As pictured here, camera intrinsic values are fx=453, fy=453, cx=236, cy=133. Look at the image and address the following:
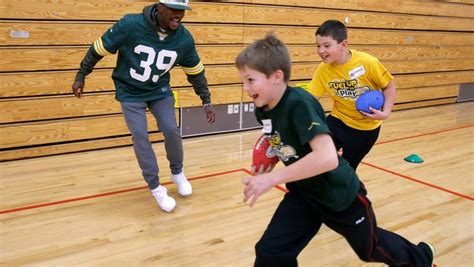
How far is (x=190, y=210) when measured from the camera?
10.0 ft

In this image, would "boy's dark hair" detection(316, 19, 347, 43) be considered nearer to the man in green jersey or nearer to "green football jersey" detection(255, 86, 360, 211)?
the man in green jersey

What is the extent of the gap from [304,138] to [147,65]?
5.69 feet

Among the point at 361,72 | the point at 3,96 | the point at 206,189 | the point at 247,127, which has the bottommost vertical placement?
the point at 247,127

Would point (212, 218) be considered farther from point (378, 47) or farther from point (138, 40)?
point (378, 47)

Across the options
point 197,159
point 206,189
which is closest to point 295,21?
point 197,159

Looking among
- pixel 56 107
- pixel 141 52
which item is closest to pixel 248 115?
pixel 56 107

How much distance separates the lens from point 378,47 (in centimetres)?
678

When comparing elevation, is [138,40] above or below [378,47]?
above

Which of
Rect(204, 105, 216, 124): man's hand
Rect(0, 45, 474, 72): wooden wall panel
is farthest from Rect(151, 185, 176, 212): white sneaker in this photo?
Rect(0, 45, 474, 72): wooden wall panel

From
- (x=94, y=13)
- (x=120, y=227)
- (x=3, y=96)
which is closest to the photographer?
(x=120, y=227)

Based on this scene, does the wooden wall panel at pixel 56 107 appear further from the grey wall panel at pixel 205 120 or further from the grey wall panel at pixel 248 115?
the grey wall panel at pixel 248 115

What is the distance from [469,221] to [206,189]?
1.84 m

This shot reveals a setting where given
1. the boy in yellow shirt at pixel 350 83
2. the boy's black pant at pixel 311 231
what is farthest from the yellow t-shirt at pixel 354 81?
the boy's black pant at pixel 311 231

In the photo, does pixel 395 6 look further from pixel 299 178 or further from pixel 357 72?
pixel 299 178
